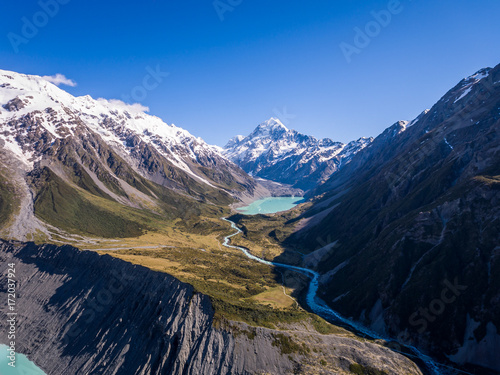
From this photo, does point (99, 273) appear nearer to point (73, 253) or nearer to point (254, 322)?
point (73, 253)

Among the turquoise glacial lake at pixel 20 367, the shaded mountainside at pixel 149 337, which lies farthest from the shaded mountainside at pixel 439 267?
the turquoise glacial lake at pixel 20 367

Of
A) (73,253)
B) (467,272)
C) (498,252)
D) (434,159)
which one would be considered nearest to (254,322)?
(467,272)

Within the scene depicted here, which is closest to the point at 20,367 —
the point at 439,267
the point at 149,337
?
the point at 149,337

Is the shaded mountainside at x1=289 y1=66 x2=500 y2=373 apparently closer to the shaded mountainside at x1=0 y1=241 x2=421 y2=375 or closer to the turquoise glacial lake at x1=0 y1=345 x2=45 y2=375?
the shaded mountainside at x1=0 y1=241 x2=421 y2=375

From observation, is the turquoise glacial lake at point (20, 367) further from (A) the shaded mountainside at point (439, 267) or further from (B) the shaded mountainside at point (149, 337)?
(A) the shaded mountainside at point (439, 267)

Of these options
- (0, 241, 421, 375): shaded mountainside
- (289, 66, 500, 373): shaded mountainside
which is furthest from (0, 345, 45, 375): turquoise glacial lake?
(289, 66, 500, 373): shaded mountainside

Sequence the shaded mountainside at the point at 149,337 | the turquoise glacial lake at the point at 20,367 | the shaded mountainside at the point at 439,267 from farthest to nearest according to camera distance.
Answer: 1. the turquoise glacial lake at the point at 20,367
2. the shaded mountainside at the point at 439,267
3. the shaded mountainside at the point at 149,337
